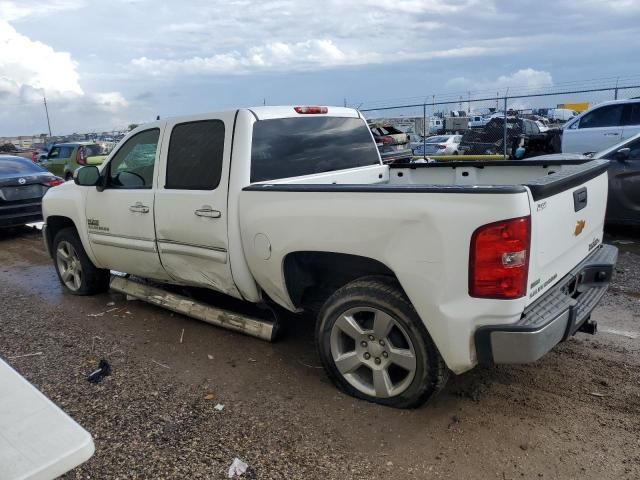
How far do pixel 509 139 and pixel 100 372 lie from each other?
607 inches

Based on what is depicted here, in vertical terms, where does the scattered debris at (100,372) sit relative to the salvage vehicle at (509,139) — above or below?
below

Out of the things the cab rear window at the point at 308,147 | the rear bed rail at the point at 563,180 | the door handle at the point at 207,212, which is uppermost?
the cab rear window at the point at 308,147

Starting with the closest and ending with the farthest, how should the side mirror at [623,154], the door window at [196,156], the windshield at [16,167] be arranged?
the door window at [196,156] < the side mirror at [623,154] < the windshield at [16,167]

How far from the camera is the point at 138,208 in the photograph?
4.73m

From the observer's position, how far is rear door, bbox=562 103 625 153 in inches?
452

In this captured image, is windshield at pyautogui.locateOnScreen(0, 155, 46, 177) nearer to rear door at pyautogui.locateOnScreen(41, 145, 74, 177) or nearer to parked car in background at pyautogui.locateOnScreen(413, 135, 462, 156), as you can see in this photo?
rear door at pyautogui.locateOnScreen(41, 145, 74, 177)

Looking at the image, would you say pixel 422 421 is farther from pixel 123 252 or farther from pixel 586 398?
pixel 123 252

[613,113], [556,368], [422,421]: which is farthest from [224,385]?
[613,113]

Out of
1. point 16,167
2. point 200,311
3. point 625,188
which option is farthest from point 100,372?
point 16,167

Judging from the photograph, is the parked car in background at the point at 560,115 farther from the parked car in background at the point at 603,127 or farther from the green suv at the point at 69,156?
the green suv at the point at 69,156

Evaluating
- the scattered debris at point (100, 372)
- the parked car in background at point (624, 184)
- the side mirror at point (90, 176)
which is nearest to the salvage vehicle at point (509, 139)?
the parked car in background at point (624, 184)

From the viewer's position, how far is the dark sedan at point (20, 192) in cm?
970

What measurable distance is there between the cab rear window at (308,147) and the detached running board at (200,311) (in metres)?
1.13

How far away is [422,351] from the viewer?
309 centimetres
